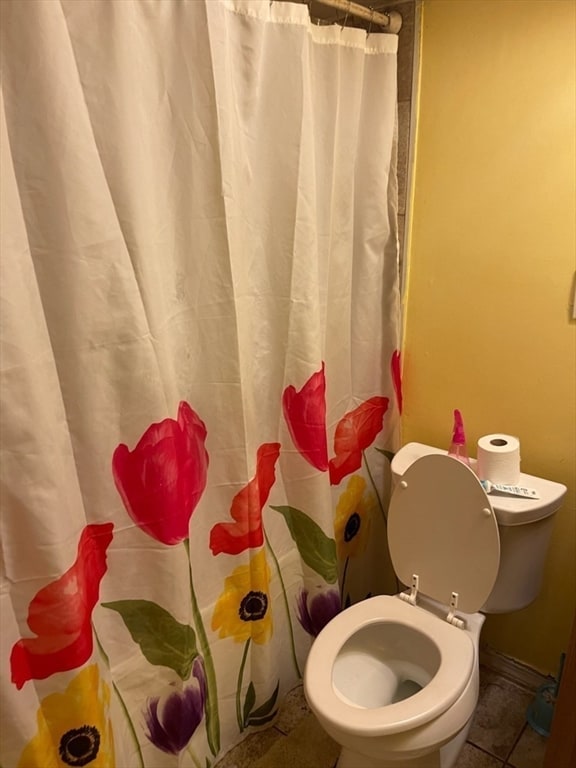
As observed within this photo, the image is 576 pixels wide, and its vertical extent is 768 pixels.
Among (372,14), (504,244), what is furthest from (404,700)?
(372,14)

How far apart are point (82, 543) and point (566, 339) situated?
4.06 ft

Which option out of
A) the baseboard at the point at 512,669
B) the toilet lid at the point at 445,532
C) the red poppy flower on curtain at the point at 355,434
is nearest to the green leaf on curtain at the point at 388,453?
the red poppy flower on curtain at the point at 355,434

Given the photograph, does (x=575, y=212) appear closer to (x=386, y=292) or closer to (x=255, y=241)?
(x=386, y=292)

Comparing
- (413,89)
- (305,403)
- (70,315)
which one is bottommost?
(305,403)

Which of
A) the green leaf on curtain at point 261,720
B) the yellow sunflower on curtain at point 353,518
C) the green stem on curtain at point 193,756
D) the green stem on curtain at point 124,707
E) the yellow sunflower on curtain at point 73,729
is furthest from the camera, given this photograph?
the yellow sunflower on curtain at point 353,518

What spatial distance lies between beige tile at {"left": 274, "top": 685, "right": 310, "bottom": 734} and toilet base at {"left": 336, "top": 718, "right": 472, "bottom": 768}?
272 millimetres

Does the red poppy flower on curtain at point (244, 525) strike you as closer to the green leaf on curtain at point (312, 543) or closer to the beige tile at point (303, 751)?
the green leaf on curtain at point (312, 543)

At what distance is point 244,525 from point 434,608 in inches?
22.3

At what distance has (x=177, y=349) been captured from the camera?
1203mm

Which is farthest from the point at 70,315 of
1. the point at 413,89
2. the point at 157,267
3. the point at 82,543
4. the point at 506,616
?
the point at 506,616

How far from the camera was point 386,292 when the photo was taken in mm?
1657

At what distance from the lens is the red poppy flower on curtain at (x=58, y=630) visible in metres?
1.01

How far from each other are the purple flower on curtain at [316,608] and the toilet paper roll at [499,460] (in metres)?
0.58

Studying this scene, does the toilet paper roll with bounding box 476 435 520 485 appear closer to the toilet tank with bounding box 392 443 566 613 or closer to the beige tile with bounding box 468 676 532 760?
the toilet tank with bounding box 392 443 566 613
